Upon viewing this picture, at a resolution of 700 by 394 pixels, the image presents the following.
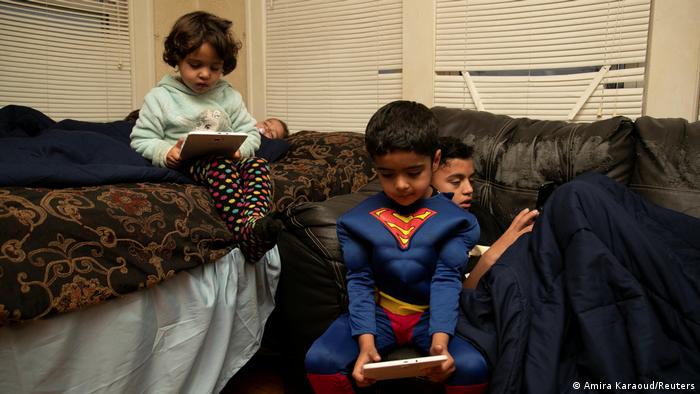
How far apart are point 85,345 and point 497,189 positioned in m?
1.44

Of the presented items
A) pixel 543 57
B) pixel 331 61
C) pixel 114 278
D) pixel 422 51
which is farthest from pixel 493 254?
pixel 331 61

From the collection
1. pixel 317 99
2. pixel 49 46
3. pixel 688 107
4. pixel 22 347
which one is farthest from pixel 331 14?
pixel 22 347

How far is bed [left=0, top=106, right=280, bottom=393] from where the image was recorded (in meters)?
1.07

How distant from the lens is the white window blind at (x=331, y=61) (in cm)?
276

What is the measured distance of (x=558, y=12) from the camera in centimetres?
220

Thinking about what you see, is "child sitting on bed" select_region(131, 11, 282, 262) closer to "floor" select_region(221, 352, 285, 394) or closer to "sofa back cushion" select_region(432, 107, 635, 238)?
"floor" select_region(221, 352, 285, 394)

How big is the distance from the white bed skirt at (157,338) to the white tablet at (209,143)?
1.20ft

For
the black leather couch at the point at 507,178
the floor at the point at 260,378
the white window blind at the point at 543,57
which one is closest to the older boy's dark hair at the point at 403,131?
the black leather couch at the point at 507,178

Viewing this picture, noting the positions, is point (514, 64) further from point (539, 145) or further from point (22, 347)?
point (22, 347)

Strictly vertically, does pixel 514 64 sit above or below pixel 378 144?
above

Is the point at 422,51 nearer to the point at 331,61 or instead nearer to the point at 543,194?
the point at 331,61

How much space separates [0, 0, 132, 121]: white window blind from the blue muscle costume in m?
2.25

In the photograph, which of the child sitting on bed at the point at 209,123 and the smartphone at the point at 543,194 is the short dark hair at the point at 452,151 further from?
the child sitting on bed at the point at 209,123

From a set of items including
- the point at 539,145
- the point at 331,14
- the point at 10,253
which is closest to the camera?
the point at 10,253
